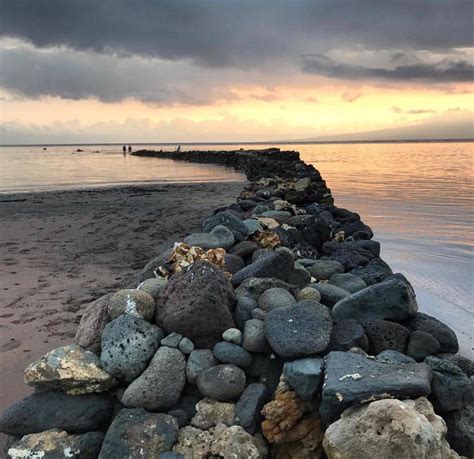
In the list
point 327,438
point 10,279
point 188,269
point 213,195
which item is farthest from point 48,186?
point 327,438

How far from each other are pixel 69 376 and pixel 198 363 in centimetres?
87

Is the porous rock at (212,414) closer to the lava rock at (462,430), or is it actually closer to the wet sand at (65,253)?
the lava rock at (462,430)

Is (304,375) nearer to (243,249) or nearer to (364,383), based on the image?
(364,383)

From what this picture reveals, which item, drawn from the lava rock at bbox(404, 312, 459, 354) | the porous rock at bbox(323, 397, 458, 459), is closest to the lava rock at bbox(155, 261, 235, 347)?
the porous rock at bbox(323, 397, 458, 459)

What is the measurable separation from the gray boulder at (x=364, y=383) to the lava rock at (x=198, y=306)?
0.89 metres

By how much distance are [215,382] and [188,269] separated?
0.98 metres

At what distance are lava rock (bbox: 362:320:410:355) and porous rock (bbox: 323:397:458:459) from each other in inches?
32.7

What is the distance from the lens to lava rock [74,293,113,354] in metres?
3.64

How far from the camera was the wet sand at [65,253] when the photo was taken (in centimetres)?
478

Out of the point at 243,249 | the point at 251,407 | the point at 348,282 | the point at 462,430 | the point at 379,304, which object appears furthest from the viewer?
the point at 243,249

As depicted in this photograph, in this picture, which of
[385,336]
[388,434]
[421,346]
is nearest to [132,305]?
[385,336]

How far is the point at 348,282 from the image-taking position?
4.91 m

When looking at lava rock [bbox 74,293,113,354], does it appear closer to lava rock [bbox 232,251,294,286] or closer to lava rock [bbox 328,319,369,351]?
lava rock [bbox 232,251,294,286]

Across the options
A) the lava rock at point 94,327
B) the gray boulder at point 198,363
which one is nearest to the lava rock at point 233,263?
the lava rock at point 94,327
